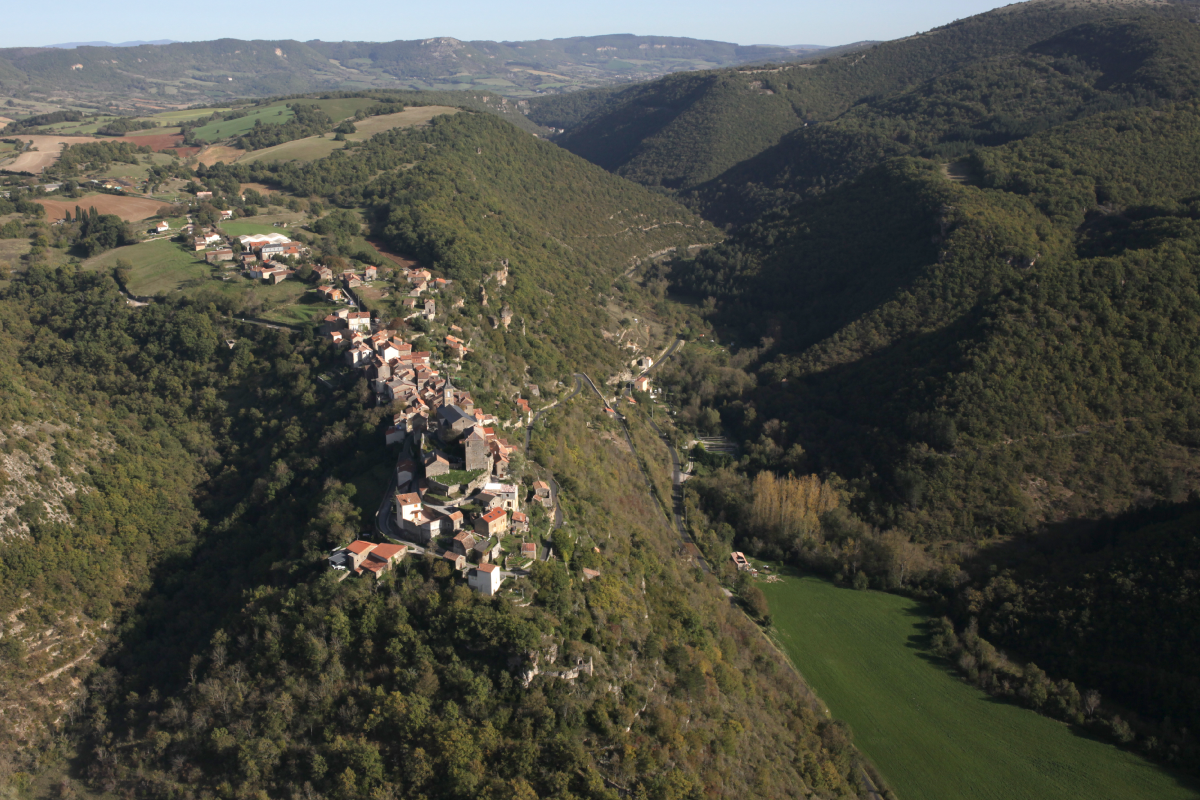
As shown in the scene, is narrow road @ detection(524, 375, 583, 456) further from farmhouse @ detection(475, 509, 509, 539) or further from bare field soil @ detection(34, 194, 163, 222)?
bare field soil @ detection(34, 194, 163, 222)

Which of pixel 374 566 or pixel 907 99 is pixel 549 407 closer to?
pixel 374 566

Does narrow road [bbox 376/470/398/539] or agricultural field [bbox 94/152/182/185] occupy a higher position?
agricultural field [bbox 94/152/182/185]

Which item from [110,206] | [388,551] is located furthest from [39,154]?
[388,551]

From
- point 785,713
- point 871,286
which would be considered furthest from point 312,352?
point 871,286

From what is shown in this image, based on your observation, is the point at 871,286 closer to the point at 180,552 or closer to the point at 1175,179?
the point at 1175,179

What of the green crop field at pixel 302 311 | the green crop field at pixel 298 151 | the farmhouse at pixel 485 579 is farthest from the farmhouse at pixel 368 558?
the green crop field at pixel 298 151

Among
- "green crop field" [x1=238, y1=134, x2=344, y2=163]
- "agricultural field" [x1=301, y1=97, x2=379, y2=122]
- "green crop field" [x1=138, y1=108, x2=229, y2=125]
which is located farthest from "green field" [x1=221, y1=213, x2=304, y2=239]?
"green crop field" [x1=138, y1=108, x2=229, y2=125]

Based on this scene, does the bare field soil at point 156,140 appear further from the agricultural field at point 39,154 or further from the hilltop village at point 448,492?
the hilltop village at point 448,492
